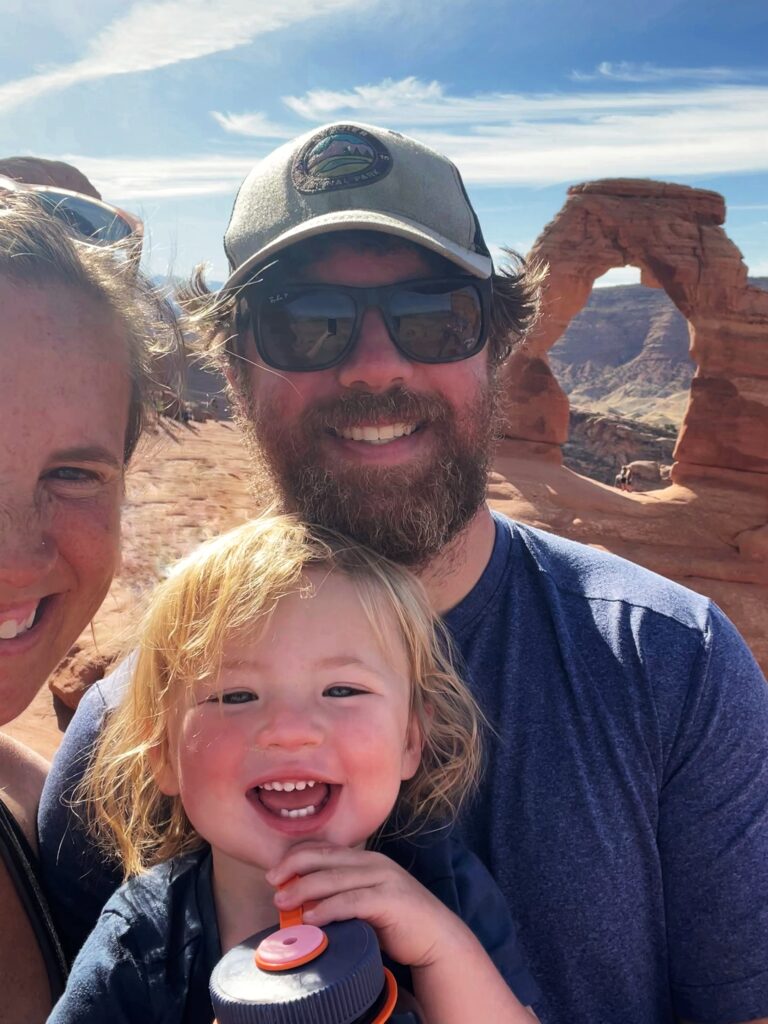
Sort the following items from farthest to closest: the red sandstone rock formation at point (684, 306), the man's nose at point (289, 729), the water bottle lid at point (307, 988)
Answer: the red sandstone rock formation at point (684, 306) < the man's nose at point (289, 729) < the water bottle lid at point (307, 988)

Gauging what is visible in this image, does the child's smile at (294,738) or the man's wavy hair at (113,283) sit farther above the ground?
the man's wavy hair at (113,283)

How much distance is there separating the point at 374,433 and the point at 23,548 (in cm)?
89

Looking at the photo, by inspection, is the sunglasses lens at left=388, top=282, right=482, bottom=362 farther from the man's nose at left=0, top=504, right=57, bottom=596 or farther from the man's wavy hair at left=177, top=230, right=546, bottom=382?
the man's nose at left=0, top=504, right=57, bottom=596

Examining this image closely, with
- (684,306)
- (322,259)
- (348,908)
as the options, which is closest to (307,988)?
(348,908)

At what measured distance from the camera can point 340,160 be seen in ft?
6.74

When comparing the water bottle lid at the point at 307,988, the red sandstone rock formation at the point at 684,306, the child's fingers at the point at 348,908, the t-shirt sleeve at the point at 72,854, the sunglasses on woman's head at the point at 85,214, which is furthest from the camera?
the red sandstone rock formation at the point at 684,306

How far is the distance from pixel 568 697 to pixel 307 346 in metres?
1.08

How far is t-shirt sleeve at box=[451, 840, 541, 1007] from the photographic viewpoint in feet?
4.86

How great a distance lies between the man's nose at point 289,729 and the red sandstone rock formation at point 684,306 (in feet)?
42.3

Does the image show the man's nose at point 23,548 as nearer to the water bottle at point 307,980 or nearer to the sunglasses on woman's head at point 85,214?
the sunglasses on woman's head at point 85,214

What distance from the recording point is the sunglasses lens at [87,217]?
1.79m

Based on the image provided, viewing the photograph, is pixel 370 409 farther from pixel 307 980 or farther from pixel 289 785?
pixel 307 980

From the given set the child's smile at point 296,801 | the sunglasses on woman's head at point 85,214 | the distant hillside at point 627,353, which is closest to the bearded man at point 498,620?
the sunglasses on woman's head at point 85,214

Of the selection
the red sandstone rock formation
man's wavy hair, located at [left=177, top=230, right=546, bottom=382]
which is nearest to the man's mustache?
man's wavy hair, located at [left=177, top=230, right=546, bottom=382]
